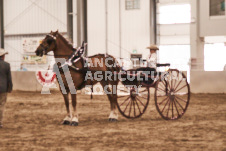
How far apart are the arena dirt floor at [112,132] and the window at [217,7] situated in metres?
9.45

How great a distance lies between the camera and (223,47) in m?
22.5

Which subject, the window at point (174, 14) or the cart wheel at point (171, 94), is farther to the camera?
the window at point (174, 14)

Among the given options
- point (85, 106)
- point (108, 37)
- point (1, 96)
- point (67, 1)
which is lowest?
point (85, 106)

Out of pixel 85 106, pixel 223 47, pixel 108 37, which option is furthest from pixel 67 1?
pixel 85 106

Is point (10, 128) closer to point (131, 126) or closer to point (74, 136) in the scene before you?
point (74, 136)

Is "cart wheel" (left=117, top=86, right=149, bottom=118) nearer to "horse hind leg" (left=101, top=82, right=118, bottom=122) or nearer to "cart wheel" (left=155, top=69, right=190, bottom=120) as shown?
"horse hind leg" (left=101, top=82, right=118, bottom=122)

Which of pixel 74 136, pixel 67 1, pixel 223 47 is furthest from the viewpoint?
pixel 67 1

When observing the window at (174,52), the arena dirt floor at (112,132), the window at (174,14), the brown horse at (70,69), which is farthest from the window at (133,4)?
the brown horse at (70,69)

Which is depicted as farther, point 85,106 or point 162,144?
point 85,106

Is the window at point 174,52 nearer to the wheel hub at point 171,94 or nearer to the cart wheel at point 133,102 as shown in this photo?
the cart wheel at point 133,102

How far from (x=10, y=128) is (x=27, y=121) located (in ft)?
3.29

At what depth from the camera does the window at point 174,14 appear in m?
22.9

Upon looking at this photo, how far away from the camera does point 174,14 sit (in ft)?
75.8

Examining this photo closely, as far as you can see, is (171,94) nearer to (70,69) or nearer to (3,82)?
(70,69)
